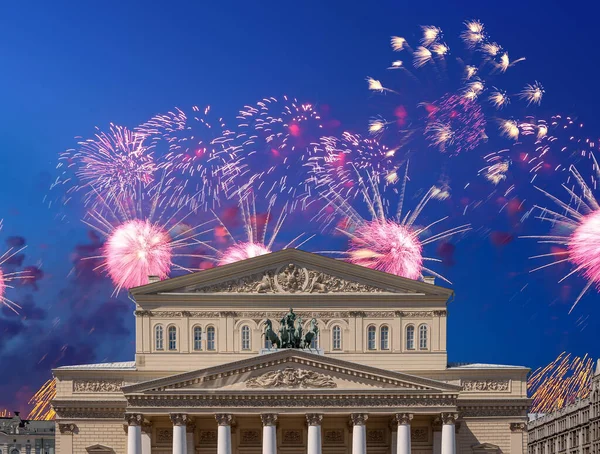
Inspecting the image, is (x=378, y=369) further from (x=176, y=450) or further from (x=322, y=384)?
(x=176, y=450)

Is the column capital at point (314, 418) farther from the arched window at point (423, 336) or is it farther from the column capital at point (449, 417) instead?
the arched window at point (423, 336)

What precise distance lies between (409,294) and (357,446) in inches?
487

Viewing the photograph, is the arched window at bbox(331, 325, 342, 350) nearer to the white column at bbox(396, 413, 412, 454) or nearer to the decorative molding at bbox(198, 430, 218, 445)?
the white column at bbox(396, 413, 412, 454)

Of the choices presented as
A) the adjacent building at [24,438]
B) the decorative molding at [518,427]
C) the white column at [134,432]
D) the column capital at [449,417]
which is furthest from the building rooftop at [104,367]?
the adjacent building at [24,438]

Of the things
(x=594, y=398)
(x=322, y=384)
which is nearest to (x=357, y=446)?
(x=322, y=384)

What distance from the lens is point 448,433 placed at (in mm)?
85938

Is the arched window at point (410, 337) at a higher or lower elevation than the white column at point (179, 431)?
higher

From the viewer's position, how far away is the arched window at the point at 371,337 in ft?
302

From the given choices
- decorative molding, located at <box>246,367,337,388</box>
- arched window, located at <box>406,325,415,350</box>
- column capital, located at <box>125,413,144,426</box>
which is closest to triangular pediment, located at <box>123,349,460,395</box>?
decorative molding, located at <box>246,367,337,388</box>

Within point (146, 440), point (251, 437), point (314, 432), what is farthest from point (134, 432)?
point (314, 432)

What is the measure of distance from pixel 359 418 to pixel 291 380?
5100mm

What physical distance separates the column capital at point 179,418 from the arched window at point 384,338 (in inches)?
611

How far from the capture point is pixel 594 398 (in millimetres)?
116625

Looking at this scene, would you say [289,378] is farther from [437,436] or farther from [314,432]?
[437,436]
